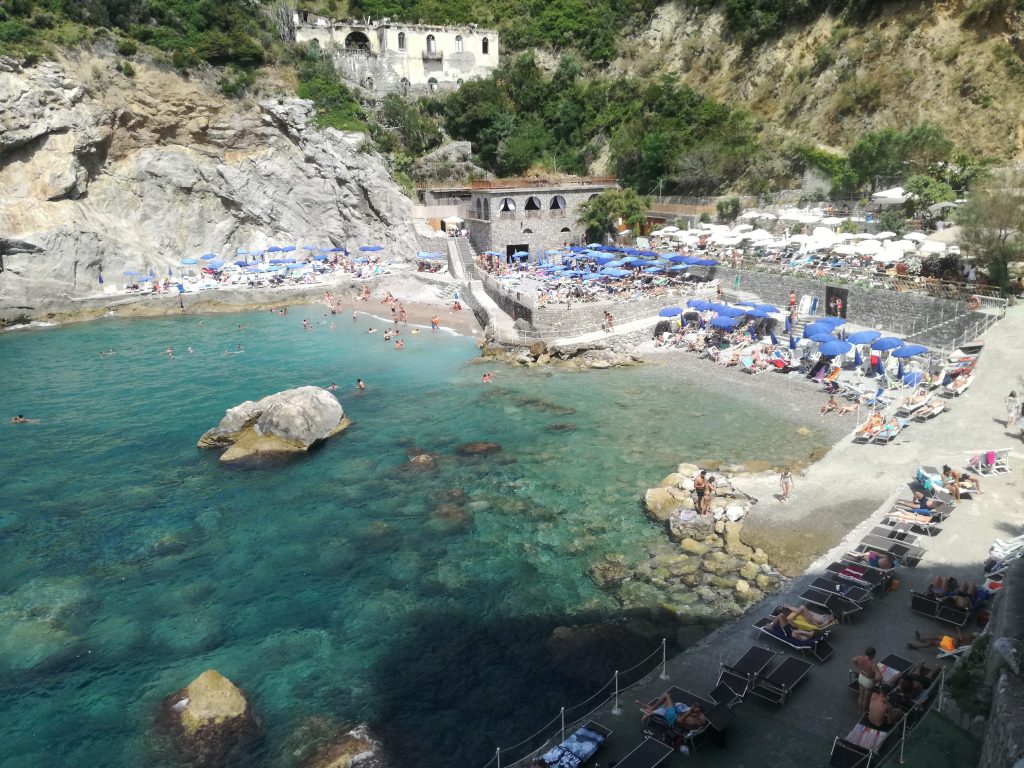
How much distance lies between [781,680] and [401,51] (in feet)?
195

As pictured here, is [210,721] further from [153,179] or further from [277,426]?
[153,179]

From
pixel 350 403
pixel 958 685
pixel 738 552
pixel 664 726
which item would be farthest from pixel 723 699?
pixel 350 403

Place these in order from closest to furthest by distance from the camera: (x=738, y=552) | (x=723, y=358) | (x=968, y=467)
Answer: (x=738, y=552), (x=968, y=467), (x=723, y=358)

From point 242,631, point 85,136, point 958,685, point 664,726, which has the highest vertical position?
point 85,136

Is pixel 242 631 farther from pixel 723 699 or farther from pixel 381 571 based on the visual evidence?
pixel 723 699

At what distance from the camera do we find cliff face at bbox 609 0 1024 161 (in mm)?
34562

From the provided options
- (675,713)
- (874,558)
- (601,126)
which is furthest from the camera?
(601,126)

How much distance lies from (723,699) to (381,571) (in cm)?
710

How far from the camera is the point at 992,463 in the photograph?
14414 millimetres

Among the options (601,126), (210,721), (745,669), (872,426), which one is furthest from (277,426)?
(601,126)

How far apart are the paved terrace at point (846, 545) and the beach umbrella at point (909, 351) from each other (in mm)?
1709

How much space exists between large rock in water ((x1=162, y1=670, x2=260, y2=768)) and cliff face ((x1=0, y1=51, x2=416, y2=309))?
34444mm

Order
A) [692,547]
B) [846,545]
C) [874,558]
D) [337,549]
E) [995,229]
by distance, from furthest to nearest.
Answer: [995,229] < [337,549] < [692,547] < [846,545] < [874,558]

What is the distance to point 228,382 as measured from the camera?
25969 mm
